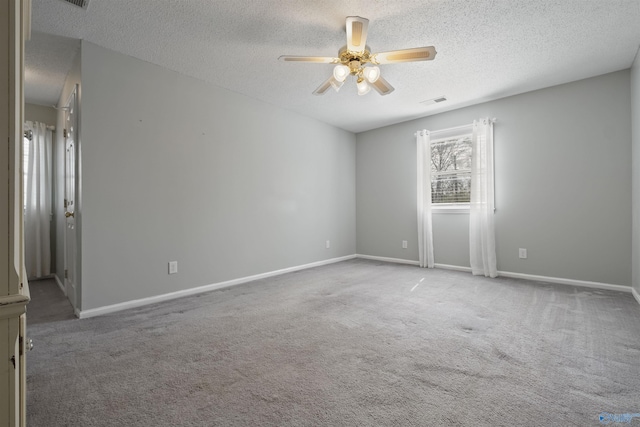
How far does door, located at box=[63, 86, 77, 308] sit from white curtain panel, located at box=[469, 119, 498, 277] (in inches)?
190

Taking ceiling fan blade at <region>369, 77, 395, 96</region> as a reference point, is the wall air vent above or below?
above

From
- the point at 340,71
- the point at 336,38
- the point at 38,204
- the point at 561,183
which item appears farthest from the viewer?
the point at 38,204

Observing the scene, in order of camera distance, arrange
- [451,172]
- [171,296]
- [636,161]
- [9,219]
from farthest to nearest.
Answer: [451,172] → [171,296] → [636,161] → [9,219]

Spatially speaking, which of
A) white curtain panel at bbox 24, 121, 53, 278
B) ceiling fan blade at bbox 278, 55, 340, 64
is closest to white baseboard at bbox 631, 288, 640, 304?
ceiling fan blade at bbox 278, 55, 340, 64

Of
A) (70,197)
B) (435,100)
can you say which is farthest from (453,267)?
(70,197)

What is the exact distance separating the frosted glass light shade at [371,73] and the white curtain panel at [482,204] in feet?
8.19

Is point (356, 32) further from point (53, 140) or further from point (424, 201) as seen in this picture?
point (53, 140)

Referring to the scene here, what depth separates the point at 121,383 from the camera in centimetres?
160

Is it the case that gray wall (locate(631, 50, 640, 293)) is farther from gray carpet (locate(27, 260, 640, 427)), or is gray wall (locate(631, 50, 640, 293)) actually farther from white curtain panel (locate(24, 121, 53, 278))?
white curtain panel (locate(24, 121, 53, 278))

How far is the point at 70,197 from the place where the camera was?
10.1 feet

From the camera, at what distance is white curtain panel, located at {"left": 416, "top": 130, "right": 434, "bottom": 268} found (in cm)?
473

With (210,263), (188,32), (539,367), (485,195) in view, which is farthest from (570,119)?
(210,263)

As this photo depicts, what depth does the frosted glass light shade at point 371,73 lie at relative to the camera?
7.99 ft

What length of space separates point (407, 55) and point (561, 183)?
290 cm
